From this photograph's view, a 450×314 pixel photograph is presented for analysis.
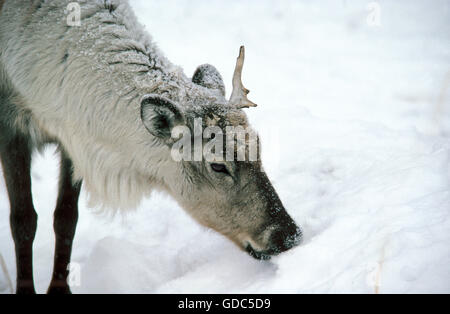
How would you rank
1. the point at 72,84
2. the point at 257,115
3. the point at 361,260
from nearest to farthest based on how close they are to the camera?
the point at 361,260
the point at 72,84
the point at 257,115

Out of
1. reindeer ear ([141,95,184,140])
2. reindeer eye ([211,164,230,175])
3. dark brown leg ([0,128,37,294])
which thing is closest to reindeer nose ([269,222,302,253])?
reindeer eye ([211,164,230,175])

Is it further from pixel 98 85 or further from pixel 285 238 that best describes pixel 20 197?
pixel 285 238

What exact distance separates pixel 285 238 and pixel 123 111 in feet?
4.30

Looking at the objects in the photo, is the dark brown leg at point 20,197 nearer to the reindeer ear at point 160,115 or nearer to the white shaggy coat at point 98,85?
the white shaggy coat at point 98,85

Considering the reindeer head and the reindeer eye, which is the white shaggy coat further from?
the reindeer eye

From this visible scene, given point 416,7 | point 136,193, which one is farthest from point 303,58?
point 136,193

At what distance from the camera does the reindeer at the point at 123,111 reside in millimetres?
2646

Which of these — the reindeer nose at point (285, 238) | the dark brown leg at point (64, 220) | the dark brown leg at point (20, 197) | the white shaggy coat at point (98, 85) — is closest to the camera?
the reindeer nose at point (285, 238)

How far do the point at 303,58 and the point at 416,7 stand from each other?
3.17 metres

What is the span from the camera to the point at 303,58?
Answer: 7395 mm

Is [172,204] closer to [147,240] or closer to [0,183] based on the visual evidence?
[147,240]

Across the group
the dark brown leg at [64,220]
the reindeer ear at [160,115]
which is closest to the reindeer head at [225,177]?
the reindeer ear at [160,115]

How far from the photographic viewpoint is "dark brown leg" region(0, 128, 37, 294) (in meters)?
3.25

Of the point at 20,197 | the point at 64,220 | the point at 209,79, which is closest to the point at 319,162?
the point at 209,79
